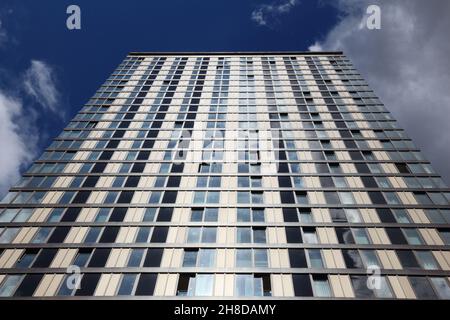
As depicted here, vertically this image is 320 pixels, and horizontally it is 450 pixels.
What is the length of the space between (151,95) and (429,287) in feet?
128

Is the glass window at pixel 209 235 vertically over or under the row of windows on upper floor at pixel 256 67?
under

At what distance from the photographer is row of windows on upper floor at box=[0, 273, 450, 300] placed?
21.8 m

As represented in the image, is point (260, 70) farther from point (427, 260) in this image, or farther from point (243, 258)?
point (427, 260)

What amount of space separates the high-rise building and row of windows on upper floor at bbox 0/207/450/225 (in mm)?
132

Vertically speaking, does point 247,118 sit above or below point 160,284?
above

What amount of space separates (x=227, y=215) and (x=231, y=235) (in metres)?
2.28

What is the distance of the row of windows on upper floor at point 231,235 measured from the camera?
83.7ft

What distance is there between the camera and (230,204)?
2959 centimetres

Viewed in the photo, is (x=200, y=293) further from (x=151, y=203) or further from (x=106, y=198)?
(x=106, y=198)

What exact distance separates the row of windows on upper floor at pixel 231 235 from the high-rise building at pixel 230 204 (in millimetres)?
109

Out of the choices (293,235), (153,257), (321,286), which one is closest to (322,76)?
(293,235)

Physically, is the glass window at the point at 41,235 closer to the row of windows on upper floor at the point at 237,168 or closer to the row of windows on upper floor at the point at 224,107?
the row of windows on upper floor at the point at 237,168

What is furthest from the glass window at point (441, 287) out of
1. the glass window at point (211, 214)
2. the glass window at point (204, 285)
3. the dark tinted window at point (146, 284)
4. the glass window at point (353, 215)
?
the dark tinted window at point (146, 284)

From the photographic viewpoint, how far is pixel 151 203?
29.8m
